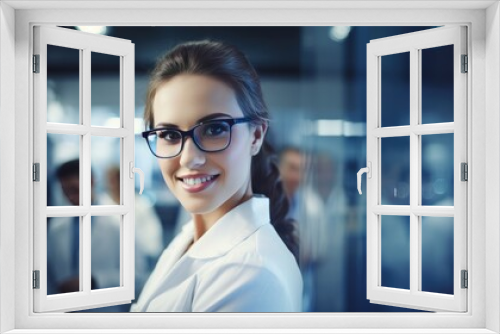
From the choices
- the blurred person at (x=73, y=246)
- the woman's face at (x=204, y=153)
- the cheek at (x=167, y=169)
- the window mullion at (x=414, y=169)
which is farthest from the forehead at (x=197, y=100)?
the window mullion at (x=414, y=169)

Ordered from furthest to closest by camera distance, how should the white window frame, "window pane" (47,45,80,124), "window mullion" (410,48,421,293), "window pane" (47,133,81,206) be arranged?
1. "window pane" (47,45,80,124)
2. "window pane" (47,133,81,206)
3. "window mullion" (410,48,421,293)
4. the white window frame

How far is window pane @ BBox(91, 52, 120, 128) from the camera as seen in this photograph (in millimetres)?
3994

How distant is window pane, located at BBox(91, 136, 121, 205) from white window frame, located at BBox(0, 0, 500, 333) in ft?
2.53

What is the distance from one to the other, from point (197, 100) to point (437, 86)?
150cm

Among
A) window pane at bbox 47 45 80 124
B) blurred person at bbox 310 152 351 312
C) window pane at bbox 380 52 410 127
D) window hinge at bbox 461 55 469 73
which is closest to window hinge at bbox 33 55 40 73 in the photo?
window pane at bbox 47 45 80 124

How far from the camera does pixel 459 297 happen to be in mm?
3100

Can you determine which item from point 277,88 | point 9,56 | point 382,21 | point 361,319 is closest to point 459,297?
point 361,319


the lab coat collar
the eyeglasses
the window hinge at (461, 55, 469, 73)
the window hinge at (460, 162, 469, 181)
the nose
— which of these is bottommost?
the lab coat collar

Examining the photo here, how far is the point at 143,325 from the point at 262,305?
36.7 inches

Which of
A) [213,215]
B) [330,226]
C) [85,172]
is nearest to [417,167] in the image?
[330,226]

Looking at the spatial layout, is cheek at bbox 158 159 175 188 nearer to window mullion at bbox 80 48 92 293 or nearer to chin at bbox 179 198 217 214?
chin at bbox 179 198 217 214

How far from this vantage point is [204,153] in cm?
383

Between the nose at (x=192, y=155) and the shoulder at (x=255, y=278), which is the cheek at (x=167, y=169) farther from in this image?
the shoulder at (x=255, y=278)

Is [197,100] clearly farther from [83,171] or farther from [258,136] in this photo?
[83,171]
